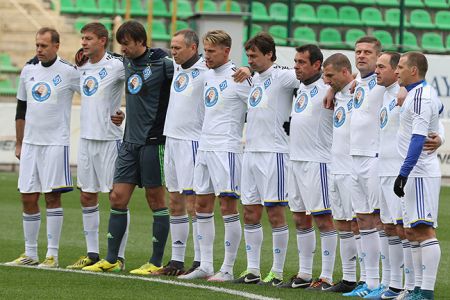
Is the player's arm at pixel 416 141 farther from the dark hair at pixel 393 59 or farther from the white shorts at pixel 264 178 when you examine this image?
the white shorts at pixel 264 178

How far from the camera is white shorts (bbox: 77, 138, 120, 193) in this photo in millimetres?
10188

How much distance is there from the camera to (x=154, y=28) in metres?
26.9

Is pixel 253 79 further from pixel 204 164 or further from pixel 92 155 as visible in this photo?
pixel 92 155

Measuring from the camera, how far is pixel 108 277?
944 cm

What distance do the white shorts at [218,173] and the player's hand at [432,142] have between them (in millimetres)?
→ 2047

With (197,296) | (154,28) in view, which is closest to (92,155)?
(197,296)

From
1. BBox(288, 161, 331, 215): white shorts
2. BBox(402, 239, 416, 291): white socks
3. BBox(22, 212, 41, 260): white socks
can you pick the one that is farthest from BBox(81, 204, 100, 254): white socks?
BBox(402, 239, 416, 291): white socks

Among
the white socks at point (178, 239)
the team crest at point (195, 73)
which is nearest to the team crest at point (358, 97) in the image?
the team crest at point (195, 73)

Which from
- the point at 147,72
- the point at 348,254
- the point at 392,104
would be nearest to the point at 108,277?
the point at 147,72

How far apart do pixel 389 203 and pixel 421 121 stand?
74 cm

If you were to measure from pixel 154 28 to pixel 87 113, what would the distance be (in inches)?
664

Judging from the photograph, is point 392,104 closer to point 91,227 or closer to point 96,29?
point 96,29

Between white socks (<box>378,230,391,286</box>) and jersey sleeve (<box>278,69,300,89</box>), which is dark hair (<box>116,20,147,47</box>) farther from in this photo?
white socks (<box>378,230,391,286</box>)

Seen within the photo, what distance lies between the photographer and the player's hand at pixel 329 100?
9.17 metres
